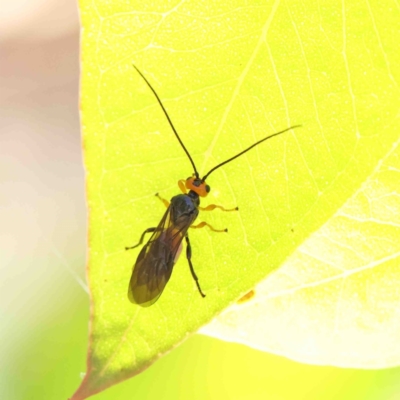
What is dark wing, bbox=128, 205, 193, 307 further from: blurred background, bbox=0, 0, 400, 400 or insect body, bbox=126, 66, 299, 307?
blurred background, bbox=0, 0, 400, 400

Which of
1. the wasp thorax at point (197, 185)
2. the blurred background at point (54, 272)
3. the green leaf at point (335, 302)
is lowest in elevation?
the blurred background at point (54, 272)

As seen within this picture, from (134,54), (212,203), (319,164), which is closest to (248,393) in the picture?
(212,203)

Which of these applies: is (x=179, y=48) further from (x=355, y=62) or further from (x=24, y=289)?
(x=24, y=289)

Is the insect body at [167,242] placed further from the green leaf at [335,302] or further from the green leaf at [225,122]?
the green leaf at [335,302]

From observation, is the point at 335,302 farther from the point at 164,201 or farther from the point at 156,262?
the point at 156,262

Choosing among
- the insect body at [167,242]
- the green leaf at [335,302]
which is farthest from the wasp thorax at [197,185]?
the green leaf at [335,302]

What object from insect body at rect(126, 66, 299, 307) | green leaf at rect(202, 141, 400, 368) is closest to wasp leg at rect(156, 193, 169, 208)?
insect body at rect(126, 66, 299, 307)

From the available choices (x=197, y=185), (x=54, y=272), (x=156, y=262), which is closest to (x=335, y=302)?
(x=197, y=185)
